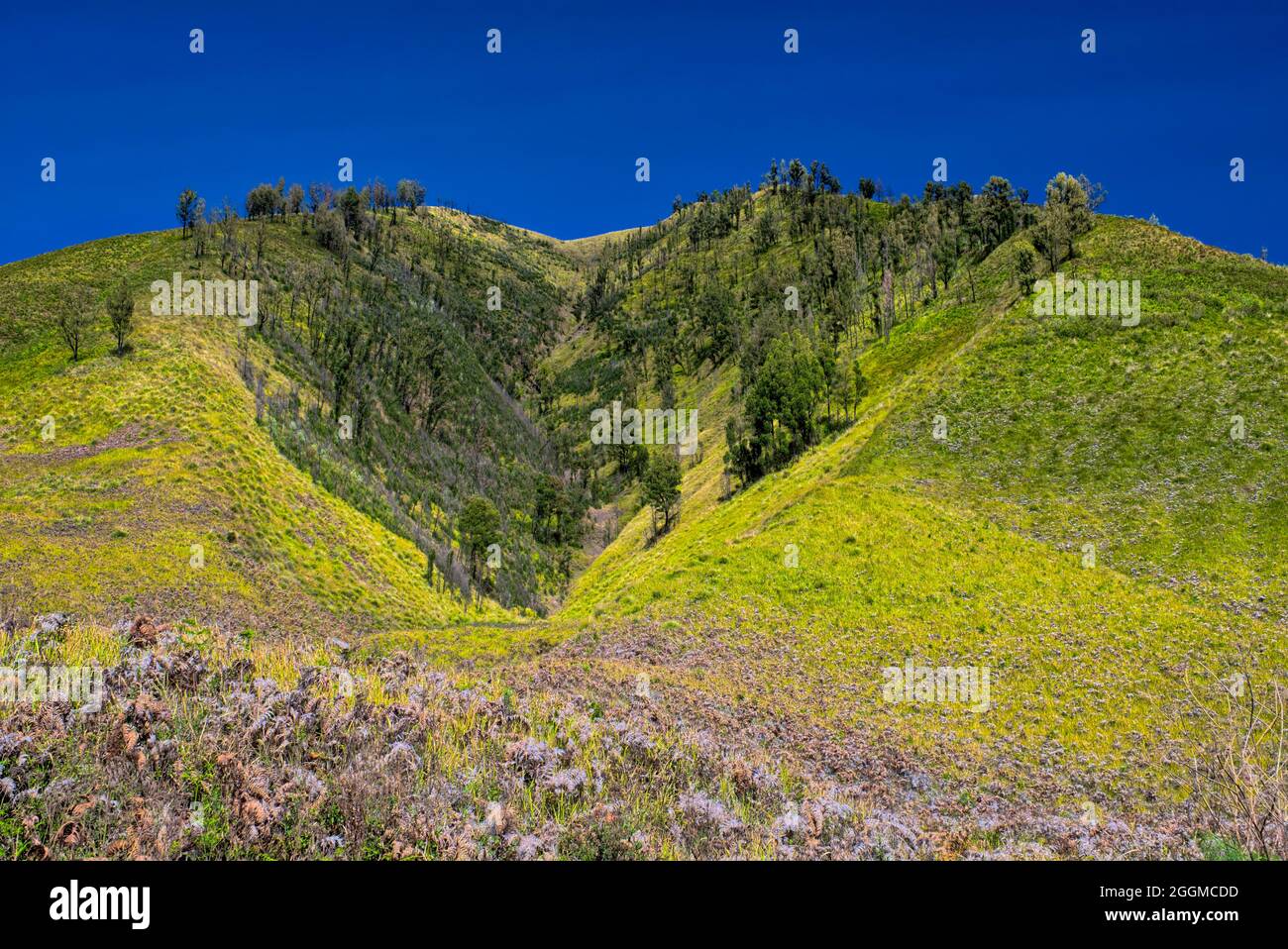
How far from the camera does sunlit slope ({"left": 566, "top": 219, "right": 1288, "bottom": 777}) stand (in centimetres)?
2462

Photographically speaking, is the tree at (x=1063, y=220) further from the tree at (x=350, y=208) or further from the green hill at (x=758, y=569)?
the tree at (x=350, y=208)

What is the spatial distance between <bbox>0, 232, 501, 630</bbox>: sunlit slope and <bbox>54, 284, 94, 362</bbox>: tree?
112 centimetres

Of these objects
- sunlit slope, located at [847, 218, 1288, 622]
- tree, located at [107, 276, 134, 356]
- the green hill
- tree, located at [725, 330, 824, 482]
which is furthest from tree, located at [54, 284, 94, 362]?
sunlit slope, located at [847, 218, 1288, 622]

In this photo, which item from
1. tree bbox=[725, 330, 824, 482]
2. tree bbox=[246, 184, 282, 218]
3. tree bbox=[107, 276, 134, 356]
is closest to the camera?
tree bbox=[107, 276, 134, 356]

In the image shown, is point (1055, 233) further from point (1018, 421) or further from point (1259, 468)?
point (1259, 468)

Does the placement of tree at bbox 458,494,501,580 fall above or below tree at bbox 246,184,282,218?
below

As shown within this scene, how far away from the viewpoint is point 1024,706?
24062mm

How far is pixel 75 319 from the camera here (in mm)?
59500

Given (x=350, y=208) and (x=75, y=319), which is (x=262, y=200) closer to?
(x=350, y=208)

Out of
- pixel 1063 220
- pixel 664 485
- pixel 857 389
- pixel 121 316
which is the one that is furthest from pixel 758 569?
pixel 121 316

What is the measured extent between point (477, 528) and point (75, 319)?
39.0m

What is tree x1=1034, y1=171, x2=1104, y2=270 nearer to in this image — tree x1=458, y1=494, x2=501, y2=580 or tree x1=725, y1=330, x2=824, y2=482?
tree x1=725, y1=330, x2=824, y2=482

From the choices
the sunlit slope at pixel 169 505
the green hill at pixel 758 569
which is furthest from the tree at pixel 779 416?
the sunlit slope at pixel 169 505

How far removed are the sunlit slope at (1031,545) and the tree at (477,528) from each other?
21980 millimetres
